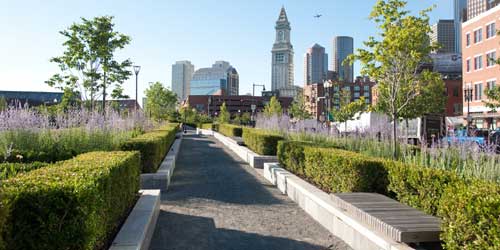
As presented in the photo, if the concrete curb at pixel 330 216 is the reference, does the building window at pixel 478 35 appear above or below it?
above

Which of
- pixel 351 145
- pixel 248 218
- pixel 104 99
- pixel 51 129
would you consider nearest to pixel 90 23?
pixel 104 99

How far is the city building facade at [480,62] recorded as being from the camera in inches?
1601

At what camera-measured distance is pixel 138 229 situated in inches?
194

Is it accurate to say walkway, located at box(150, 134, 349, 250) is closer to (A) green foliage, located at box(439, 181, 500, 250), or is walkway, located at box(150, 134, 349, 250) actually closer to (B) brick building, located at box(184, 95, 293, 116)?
(A) green foliage, located at box(439, 181, 500, 250)

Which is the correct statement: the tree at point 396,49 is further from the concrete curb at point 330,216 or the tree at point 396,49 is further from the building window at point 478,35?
the building window at point 478,35

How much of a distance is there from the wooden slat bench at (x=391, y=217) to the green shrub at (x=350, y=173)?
0.62 meters

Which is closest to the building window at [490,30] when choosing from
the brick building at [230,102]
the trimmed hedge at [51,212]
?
the trimmed hedge at [51,212]

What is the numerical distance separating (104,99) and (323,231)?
53.9ft

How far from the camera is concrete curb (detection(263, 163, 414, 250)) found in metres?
4.51

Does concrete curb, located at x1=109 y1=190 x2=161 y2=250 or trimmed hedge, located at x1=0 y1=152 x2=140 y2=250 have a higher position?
trimmed hedge, located at x1=0 y1=152 x2=140 y2=250

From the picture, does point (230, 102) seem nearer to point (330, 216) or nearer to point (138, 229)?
point (330, 216)

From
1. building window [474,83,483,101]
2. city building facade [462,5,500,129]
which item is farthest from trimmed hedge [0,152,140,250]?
building window [474,83,483,101]

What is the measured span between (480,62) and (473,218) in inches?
1857

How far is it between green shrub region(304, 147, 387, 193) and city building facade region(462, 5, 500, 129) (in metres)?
36.9
